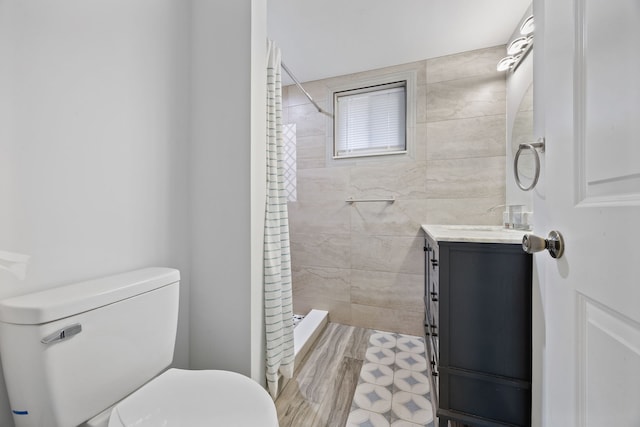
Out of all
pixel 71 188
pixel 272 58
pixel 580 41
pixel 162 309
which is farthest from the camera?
pixel 272 58

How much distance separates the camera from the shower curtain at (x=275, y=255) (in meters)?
1.21

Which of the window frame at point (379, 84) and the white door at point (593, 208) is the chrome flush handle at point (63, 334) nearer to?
the white door at point (593, 208)

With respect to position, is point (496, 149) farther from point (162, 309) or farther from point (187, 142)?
point (162, 309)

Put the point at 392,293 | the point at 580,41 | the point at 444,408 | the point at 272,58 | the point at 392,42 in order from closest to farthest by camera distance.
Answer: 1. the point at 580,41
2. the point at 444,408
3. the point at 272,58
4. the point at 392,42
5. the point at 392,293

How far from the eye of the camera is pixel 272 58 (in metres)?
1.32

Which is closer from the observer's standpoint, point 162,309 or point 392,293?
point 162,309

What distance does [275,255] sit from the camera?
1.25 meters

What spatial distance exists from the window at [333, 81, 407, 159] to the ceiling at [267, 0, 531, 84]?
9.2 inches

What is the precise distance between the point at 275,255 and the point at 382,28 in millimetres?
1690

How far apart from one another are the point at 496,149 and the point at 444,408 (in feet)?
5.68

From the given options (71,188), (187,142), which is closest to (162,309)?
(71,188)

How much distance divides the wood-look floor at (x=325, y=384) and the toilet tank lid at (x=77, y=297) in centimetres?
94

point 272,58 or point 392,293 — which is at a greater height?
point 272,58

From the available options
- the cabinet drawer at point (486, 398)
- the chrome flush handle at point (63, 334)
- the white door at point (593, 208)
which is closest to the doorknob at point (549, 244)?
the white door at point (593, 208)
